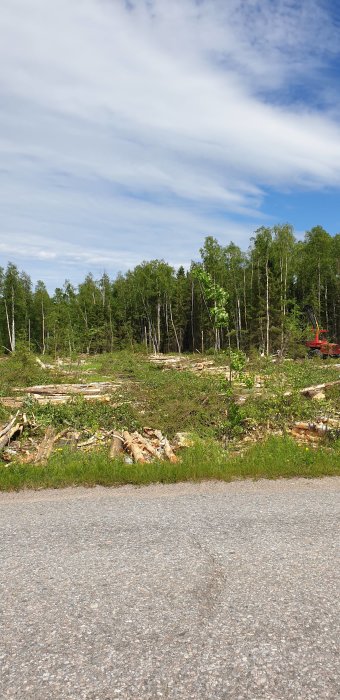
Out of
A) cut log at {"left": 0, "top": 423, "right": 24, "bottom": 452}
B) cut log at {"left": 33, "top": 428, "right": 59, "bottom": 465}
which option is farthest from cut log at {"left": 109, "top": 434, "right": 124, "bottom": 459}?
cut log at {"left": 0, "top": 423, "right": 24, "bottom": 452}

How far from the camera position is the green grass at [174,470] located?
801 centimetres

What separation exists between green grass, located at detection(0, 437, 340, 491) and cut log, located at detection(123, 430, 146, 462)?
92 cm

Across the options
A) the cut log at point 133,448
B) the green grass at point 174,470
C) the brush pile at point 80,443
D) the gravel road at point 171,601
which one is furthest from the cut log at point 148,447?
the gravel road at point 171,601

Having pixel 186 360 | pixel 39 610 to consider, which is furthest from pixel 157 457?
pixel 186 360

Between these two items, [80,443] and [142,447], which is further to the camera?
[80,443]

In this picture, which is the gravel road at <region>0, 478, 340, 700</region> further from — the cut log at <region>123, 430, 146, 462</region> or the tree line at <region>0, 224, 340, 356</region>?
the tree line at <region>0, 224, 340, 356</region>

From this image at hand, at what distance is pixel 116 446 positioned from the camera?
11023 mm

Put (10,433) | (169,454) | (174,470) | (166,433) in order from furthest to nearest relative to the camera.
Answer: (166,433)
(10,433)
(169,454)
(174,470)

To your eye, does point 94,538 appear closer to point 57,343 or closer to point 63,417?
point 63,417

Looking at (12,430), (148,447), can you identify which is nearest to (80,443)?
(148,447)

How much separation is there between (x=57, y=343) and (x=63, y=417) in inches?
1204

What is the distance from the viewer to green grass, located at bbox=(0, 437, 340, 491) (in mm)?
8008

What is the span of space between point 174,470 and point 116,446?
3.04 metres

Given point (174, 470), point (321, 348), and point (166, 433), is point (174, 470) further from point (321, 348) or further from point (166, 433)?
point (321, 348)
